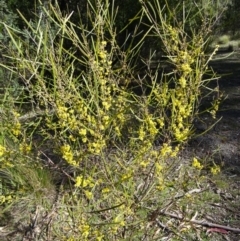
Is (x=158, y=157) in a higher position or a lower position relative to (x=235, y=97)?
higher

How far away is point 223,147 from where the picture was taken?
396 centimetres

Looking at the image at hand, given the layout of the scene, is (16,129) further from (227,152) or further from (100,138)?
(227,152)

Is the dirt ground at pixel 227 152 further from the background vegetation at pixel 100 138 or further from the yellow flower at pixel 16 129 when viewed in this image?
the yellow flower at pixel 16 129

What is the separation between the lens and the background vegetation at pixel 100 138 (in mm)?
1994

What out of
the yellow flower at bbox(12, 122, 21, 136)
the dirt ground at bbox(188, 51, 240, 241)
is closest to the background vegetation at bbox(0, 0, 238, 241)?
the yellow flower at bbox(12, 122, 21, 136)

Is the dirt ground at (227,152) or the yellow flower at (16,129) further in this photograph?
the dirt ground at (227,152)

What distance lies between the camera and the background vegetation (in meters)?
1.99

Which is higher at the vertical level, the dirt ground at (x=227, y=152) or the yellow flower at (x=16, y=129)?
the yellow flower at (x=16, y=129)

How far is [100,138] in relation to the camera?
1.95 meters

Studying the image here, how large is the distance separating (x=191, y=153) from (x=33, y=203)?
1.39m

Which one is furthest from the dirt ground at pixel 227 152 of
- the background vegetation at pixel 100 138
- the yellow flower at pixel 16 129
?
the yellow flower at pixel 16 129

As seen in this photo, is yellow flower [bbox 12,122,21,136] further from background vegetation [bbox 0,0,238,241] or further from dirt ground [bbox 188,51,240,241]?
dirt ground [bbox 188,51,240,241]

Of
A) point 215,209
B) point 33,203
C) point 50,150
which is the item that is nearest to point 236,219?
point 215,209

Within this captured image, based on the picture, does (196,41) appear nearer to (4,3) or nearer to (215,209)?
(215,209)
